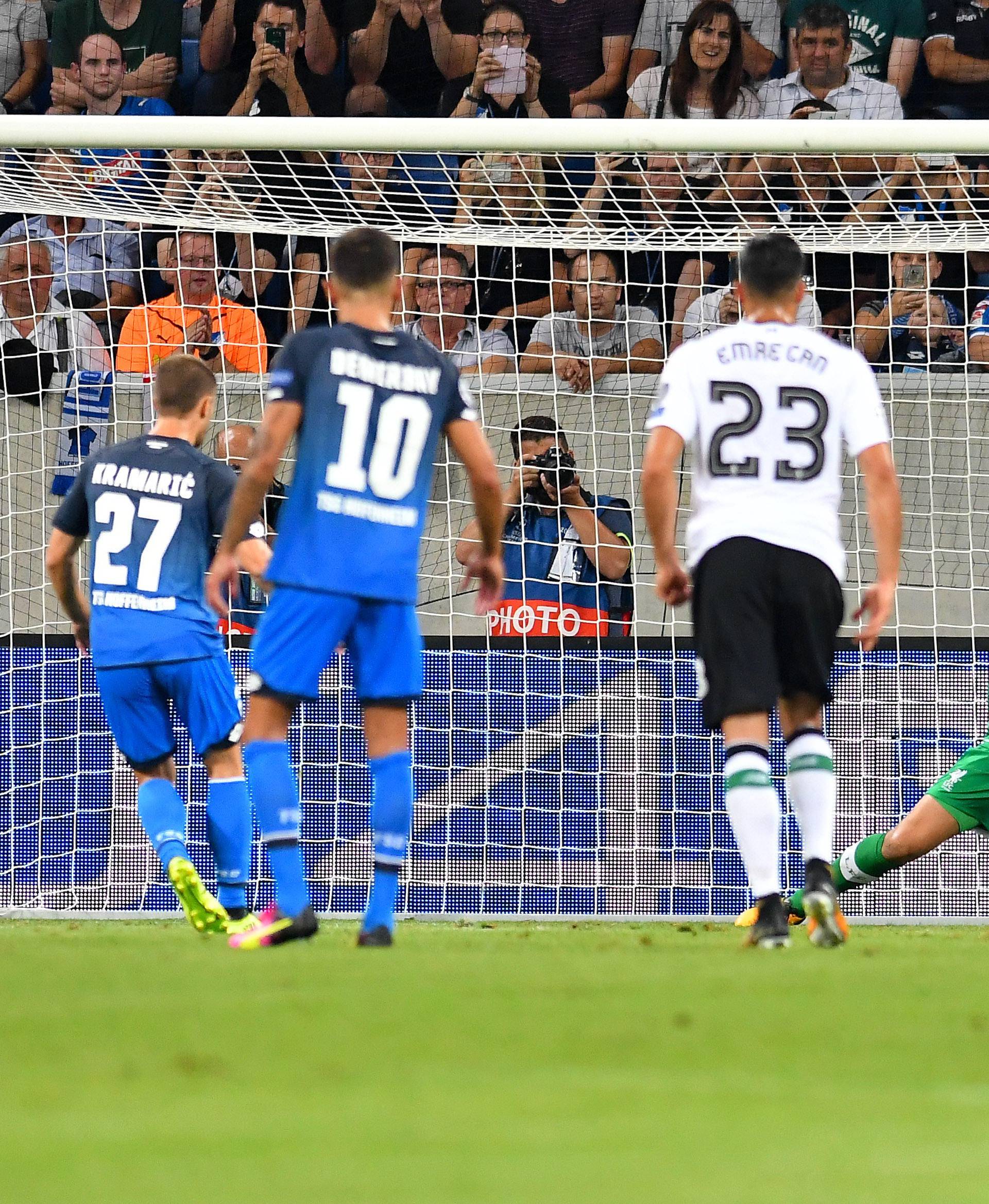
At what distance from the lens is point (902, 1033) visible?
313 centimetres

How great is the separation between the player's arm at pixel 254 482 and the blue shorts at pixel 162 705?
1.03 metres

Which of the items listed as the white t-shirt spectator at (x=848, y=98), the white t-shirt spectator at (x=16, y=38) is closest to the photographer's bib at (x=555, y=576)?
the white t-shirt spectator at (x=848, y=98)

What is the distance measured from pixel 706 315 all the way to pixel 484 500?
16.0 ft

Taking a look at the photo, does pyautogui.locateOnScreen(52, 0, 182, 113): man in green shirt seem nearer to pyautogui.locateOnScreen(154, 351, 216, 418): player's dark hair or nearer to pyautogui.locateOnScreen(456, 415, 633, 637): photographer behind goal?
pyautogui.locateOnScreen(456, 415, 633, 637): photographer behind goal

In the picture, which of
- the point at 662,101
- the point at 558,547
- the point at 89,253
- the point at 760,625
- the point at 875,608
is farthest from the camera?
the point at 662,101

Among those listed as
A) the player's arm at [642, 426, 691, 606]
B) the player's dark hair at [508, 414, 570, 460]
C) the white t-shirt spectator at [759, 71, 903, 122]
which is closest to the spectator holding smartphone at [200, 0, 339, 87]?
the white t-shirt spectator at [759, 71, 903, 122]

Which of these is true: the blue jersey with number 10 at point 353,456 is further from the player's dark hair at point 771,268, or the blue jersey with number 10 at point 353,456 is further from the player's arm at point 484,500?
the player's dark hair at point 771,268

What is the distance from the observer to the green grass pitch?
190cm

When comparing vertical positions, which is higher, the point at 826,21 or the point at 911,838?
the point at 826,21

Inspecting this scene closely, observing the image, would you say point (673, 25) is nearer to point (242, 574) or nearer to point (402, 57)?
point (402, 57)

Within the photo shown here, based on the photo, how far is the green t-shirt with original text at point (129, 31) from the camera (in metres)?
13.2

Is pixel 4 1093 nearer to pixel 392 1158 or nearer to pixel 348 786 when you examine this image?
pixel 392 1158

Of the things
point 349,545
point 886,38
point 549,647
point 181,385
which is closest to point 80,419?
point 549,647

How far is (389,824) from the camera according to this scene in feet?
16.4
